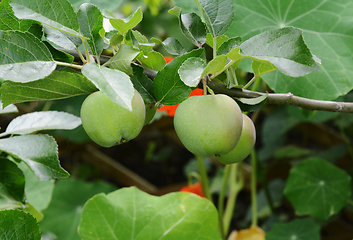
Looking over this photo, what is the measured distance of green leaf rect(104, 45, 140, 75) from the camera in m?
0.27

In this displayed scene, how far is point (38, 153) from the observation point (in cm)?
33

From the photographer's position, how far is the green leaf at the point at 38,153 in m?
0.30

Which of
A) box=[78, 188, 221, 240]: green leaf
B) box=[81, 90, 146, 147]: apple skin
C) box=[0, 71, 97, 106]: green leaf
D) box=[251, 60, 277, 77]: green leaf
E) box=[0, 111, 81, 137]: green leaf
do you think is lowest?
box=[78, 188, 221, 240]: green leaf

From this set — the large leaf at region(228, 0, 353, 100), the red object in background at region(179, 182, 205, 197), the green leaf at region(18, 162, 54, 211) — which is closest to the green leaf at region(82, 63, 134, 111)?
the large leaf at region(228, 0, 353, 100)

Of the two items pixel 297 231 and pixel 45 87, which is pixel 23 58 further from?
pixel 297 231

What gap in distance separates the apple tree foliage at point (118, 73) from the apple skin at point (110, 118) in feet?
0.09

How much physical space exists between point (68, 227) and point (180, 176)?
0.75 m

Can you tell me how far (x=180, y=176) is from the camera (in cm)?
174

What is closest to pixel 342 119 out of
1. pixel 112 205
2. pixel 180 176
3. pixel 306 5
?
pixel 306 5

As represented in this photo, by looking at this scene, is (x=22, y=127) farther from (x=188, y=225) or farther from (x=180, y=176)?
(x=180, y=176)

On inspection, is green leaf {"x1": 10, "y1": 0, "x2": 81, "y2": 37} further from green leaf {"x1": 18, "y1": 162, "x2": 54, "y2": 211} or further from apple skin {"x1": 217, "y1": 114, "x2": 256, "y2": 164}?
green leaf {"x1": 18, "y1": 162, "x2": 54, "y2": 211}

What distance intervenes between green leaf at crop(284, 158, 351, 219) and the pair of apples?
920 mm

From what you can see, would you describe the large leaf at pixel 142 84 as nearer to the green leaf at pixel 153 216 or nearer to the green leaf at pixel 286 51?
the green leaf at pixel 286 51

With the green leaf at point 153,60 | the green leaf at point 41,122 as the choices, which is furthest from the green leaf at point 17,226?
the green leaf at point 153,60
